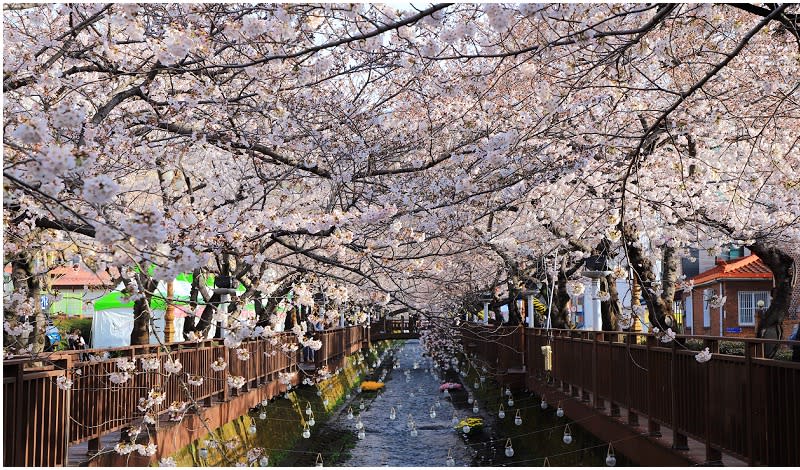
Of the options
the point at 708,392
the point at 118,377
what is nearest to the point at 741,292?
the point at 708,392

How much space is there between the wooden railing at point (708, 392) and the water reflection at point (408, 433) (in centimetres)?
560

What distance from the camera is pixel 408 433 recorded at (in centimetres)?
2191

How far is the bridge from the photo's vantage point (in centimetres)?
669

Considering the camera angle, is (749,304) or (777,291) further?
(749,304)

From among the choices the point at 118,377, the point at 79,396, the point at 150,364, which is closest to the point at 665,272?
the point at 150,364

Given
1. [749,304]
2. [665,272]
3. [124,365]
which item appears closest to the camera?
[124,365]

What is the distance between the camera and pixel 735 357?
7543 mm

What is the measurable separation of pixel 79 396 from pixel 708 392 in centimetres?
664

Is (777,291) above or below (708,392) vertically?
above

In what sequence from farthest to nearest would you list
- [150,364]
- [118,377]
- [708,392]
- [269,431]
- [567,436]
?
1. [269,431]
2. [567,436]
3. [150,364]
4. [118,377]
5. [708,392]

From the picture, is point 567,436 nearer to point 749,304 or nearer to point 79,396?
point 79,396

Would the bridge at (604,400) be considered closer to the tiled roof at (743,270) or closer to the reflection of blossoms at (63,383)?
the reflection of blossoms at (63,383)

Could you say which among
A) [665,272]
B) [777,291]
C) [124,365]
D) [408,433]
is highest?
[665,272]

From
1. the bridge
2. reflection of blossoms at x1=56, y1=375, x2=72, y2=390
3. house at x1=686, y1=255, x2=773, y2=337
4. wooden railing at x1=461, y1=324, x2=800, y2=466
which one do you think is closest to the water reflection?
the bridge
